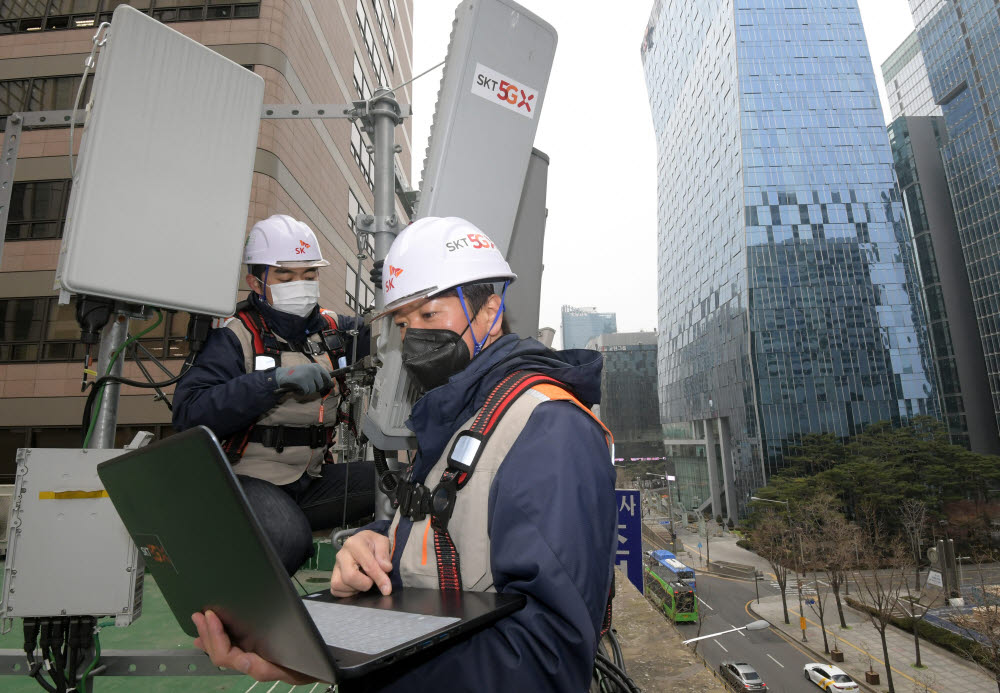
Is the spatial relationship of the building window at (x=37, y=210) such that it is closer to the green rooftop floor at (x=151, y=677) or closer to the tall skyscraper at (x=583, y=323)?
the green rooftop floor at (x=151, y=677)

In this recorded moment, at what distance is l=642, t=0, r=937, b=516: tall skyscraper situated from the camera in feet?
159

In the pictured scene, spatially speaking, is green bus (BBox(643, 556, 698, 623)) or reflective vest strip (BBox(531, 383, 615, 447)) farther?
green bus (BBox(643, 556, 698, 623))

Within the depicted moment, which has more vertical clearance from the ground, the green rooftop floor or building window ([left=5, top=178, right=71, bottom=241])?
building window ([left=5, top=178, right=71, bottom=241])

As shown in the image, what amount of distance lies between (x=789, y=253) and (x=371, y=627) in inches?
2308

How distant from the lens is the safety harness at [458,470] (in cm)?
121

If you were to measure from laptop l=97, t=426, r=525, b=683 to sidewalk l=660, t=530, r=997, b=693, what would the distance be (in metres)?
31.7

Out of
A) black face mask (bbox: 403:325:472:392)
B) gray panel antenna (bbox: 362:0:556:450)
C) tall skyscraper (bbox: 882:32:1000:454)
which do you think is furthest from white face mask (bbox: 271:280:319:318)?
tall skyscraper (bbox: 882:32:1000:454)

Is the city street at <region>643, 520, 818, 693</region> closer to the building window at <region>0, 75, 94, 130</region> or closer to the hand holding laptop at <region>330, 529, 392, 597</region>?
the hand holding laptop at <region>330, 529, 392, 597</region>

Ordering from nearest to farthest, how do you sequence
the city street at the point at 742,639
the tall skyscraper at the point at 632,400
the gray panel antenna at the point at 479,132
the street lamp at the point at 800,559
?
the gray panel antenna at the point at 479,132 → the city street at the point at 742,639 → the street lamp at the point at 800,559 → the tall skyscraper at the point at 632,400

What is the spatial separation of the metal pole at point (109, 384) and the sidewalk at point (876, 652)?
31756 millimetres

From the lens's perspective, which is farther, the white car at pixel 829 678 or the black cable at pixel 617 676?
the white car at pixel 829 678

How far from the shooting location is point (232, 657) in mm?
1060

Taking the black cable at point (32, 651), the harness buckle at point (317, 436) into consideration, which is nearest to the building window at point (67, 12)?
the harness buckle at point (317, 436)

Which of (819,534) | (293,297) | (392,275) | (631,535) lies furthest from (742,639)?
(392,275)
